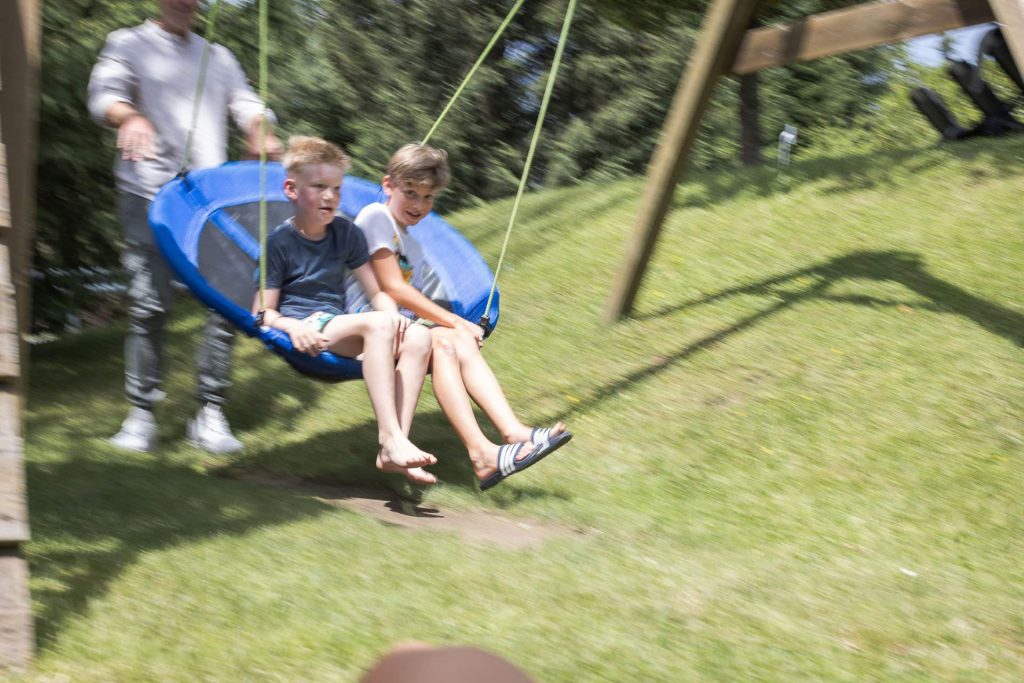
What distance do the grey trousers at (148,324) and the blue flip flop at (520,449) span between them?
55.3 inches

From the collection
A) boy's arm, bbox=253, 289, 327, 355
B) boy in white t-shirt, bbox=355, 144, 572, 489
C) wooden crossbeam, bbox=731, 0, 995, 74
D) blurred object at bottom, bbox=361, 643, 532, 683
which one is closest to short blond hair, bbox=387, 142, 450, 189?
boy in white t-shirt, bbox=355, 144, 572, 489

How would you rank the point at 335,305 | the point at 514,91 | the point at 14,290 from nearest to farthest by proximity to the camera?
the point at 14,290 < the point at 335,305 < the point at 514,91

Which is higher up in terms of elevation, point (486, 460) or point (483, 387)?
point (483, 387)

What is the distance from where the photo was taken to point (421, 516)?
13.5ft

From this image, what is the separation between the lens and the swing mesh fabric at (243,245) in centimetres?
398

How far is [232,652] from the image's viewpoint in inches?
105

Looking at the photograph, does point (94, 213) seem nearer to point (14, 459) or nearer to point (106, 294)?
point (106, 294)

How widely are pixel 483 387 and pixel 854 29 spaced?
2589 millimetres

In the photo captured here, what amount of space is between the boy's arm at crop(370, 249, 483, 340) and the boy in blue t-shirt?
3 cm

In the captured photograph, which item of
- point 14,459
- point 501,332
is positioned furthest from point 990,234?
point 14,459

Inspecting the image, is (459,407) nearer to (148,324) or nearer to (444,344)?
(444,344)

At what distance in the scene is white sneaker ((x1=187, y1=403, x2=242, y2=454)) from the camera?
15.6ft

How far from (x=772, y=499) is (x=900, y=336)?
5.83 ft

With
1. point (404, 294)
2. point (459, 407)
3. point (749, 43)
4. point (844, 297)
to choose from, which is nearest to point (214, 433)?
point (404, 294)
